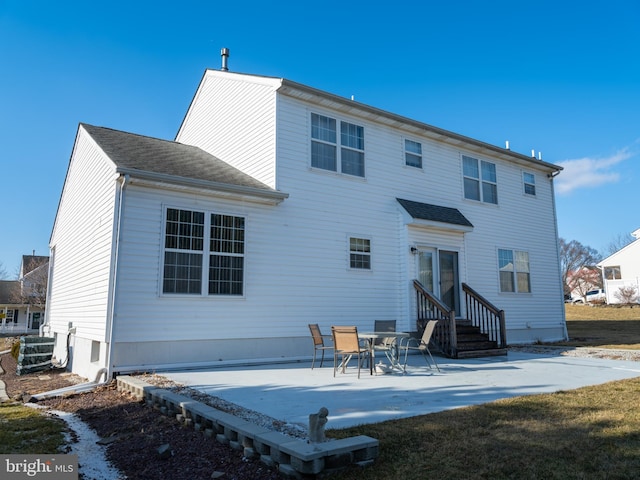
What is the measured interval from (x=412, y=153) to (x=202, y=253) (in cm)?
710

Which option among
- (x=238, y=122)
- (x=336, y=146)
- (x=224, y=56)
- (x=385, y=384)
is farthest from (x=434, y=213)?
(x=224, y=56)

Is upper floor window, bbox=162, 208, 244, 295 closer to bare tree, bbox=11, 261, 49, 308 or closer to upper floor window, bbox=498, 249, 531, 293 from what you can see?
upper floor window, bbox=498, 249, 531, 293

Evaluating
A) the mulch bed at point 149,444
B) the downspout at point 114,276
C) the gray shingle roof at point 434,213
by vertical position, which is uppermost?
the gray shingle roof at point 434,213

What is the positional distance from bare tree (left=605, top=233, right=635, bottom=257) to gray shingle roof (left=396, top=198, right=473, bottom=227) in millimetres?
59112

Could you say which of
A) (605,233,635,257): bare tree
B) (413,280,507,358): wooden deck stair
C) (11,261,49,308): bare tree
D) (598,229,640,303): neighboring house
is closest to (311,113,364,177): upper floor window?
(413,280,507,358): wooden deck stair

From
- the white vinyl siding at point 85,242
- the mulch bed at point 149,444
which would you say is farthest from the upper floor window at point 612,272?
the mulch bed at point 149,444

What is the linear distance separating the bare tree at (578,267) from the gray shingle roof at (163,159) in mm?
50365

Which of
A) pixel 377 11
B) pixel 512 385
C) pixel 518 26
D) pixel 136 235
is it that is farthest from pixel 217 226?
pixel 518 26

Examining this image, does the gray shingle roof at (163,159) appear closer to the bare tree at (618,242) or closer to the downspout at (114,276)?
the downspout at (114,276)

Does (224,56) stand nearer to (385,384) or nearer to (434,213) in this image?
(434,213)

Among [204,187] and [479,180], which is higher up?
[479,180]

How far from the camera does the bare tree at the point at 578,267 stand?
52531mm

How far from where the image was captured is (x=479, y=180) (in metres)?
14.8

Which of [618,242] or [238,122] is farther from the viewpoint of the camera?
[618,242]
